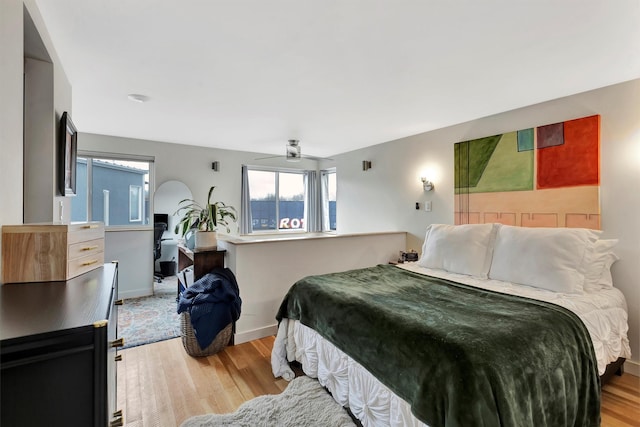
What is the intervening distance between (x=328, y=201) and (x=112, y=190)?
3735 millimetres

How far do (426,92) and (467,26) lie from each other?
0.96 metres

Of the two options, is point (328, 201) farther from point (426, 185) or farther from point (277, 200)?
point (426, 185)

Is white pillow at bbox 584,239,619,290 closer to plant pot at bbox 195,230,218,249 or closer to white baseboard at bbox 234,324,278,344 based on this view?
white baseboard at bbox 234,324,278,344

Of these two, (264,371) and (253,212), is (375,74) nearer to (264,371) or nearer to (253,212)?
(264,371)

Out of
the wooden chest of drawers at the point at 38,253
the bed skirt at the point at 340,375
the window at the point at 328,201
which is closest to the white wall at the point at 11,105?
the wooden chest of drawers at the point at 38,253

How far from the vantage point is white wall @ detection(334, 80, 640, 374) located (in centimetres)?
238

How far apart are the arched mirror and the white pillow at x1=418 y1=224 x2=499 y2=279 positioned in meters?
3.84

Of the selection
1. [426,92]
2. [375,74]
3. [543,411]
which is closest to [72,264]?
[543,411]

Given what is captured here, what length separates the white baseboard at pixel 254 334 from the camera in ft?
9.58

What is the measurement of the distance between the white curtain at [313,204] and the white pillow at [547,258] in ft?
12.9

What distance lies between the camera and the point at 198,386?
221 cm

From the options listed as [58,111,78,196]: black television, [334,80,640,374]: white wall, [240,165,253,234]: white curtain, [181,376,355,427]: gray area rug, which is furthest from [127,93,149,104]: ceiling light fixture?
[334,80,640,374]: white wall

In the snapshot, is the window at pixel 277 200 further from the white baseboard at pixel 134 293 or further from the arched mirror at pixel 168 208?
the white baseboard at pixel 134 293

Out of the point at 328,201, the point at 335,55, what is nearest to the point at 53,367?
the point at 335,55
